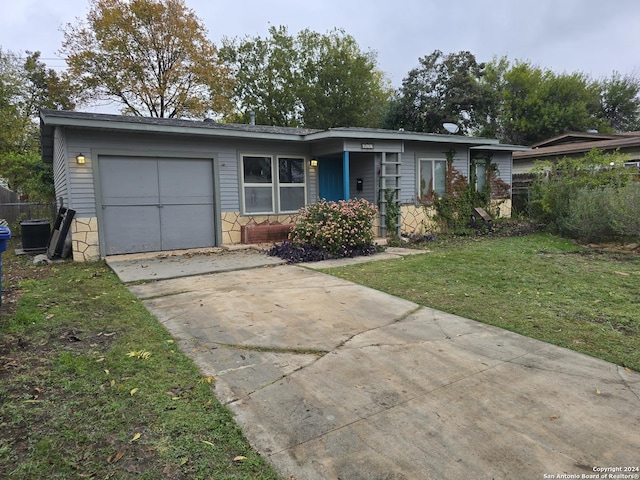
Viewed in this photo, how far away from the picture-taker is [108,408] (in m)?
2.45

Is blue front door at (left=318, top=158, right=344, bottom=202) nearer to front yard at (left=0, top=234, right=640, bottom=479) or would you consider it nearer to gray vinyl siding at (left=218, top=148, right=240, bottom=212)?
A: gray vinyl siding at (left=218, top=148, right=240, bottom=212)

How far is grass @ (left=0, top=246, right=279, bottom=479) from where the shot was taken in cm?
195

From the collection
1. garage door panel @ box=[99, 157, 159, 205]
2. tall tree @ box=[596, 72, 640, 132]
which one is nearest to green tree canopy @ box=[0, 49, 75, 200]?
garage door panel @ box=[99, 157, 159, 205]

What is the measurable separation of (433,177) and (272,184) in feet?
15.9

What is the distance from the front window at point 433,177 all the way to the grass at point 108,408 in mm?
9159

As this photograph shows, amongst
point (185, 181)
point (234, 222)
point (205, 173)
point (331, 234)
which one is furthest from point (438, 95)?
point (185, 181)

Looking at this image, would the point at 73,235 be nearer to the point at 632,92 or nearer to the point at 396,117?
the point at 396,117

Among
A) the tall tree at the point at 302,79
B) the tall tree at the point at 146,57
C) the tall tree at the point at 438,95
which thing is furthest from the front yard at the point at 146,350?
the tall tree at the point at 302,79

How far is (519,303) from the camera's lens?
4664mm

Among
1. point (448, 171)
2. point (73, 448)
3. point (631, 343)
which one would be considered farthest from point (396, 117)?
point (73, 448)

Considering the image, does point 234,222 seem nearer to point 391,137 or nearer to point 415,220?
point 391,137

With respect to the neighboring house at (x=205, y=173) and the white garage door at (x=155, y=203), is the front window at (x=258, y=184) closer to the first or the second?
the neighboring house at (x=205, y=173)

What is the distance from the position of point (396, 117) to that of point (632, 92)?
19.1 m

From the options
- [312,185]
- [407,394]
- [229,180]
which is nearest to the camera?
[407,394]
